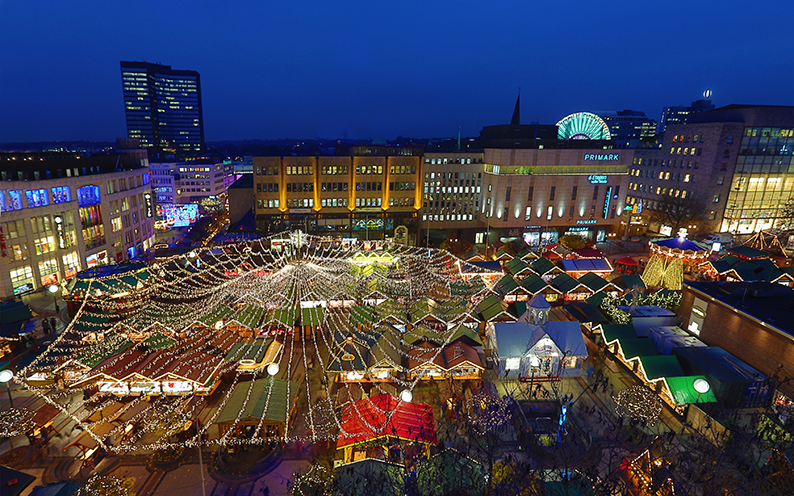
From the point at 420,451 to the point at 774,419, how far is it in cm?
1563

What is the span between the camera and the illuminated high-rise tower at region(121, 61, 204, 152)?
164250 millimetres

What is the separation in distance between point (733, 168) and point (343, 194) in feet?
198

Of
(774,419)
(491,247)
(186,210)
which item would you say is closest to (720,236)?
(491,247)

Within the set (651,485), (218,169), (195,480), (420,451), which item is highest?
(218,169)

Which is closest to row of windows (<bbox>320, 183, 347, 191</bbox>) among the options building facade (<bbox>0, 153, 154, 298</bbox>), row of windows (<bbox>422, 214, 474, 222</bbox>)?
row of windows (<bbox>422, 214, 474, 222</bbox>)

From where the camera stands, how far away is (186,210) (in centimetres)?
7338

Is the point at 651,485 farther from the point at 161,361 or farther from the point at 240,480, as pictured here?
the point at 161,361

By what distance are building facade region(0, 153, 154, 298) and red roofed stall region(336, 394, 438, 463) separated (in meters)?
35.8

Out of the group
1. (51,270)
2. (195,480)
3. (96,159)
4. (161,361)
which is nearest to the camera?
(195,480)

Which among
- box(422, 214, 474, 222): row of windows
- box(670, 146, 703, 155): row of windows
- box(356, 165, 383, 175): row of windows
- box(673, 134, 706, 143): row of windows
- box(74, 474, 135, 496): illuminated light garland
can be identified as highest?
box(673, 134, 706, 143): row of windows

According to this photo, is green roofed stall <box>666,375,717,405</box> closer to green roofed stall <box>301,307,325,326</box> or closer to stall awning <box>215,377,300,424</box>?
stall awning <box>215,377,300,424</box>

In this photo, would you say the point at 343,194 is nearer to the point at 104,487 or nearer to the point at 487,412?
the point at 487,412

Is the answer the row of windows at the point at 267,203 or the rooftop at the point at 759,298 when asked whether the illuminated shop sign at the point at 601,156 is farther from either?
the row of windows at the point at 267,203

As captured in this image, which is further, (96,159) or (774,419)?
(96,159)
